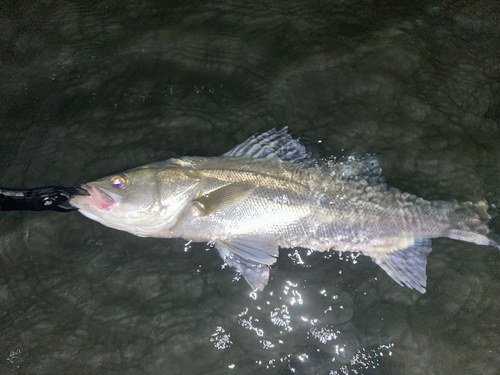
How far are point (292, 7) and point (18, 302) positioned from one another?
504 cm

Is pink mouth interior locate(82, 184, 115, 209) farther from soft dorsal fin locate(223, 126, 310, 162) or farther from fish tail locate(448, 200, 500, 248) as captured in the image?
fish tail locate(448, 200, 500, 248)

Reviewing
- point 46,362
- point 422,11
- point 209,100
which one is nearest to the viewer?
point 46,362

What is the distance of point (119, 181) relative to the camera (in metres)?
3.27

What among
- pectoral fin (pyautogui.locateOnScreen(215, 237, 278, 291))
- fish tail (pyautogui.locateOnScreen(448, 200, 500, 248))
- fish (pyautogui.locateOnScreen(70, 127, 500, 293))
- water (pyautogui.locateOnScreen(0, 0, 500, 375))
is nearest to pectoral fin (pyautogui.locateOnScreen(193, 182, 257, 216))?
fish (pyautogui.locateOnScreen(70, 127, 500, 293))

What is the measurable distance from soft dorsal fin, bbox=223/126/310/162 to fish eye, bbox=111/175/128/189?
1138mm

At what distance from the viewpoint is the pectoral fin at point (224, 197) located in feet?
10.8

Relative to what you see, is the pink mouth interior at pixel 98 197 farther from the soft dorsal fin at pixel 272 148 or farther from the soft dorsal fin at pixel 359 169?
the soft dorsal fin at pixel 359 169

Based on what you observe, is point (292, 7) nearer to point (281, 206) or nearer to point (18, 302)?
point (281, 206)

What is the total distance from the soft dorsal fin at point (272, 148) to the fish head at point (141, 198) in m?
0.64

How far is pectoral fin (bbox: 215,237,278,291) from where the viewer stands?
3264mm

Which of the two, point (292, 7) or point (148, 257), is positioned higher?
point (292, 7)

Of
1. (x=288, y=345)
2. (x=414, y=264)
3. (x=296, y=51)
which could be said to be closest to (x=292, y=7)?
(x=296, y=51)

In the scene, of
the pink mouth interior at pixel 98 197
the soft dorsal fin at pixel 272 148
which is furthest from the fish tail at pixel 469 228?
the pink mouth interior at pixel 98 197

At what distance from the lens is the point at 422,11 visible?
4516 mm
